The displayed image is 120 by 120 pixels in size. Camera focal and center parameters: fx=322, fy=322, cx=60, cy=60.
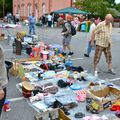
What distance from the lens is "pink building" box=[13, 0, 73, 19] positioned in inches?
1820

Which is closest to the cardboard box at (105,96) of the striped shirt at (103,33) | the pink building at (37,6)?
the striped shirt at (103,33)

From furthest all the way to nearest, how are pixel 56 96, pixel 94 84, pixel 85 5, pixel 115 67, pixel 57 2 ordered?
pixel 57 2 < pixel 85 5 < pixel 115 67 < pixel 94 84 < pixel 56 96

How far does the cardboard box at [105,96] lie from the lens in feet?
21.2

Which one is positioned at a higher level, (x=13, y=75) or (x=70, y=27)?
(x=70, y=27)

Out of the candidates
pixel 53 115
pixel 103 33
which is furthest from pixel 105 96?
pixel 103 33

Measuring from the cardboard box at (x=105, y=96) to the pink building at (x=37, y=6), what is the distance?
3801 cm

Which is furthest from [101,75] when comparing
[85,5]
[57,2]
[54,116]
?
[57,2]

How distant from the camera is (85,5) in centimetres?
4209

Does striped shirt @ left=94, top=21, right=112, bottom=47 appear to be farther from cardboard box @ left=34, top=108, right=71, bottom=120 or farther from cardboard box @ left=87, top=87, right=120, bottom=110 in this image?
cardboard box @ left=34, top=108, right=71, bottom=120

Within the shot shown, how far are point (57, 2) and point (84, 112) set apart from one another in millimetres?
41040

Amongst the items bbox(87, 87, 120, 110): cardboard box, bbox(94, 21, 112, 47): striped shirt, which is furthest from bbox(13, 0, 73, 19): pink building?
bbox(87, 87, 120, 110): cardboard box

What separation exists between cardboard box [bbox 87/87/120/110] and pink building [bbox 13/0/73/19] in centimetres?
3801

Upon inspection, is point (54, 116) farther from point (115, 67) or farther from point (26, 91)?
point (115, 67)

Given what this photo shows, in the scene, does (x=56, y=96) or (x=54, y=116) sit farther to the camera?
(x=56, y=96)
